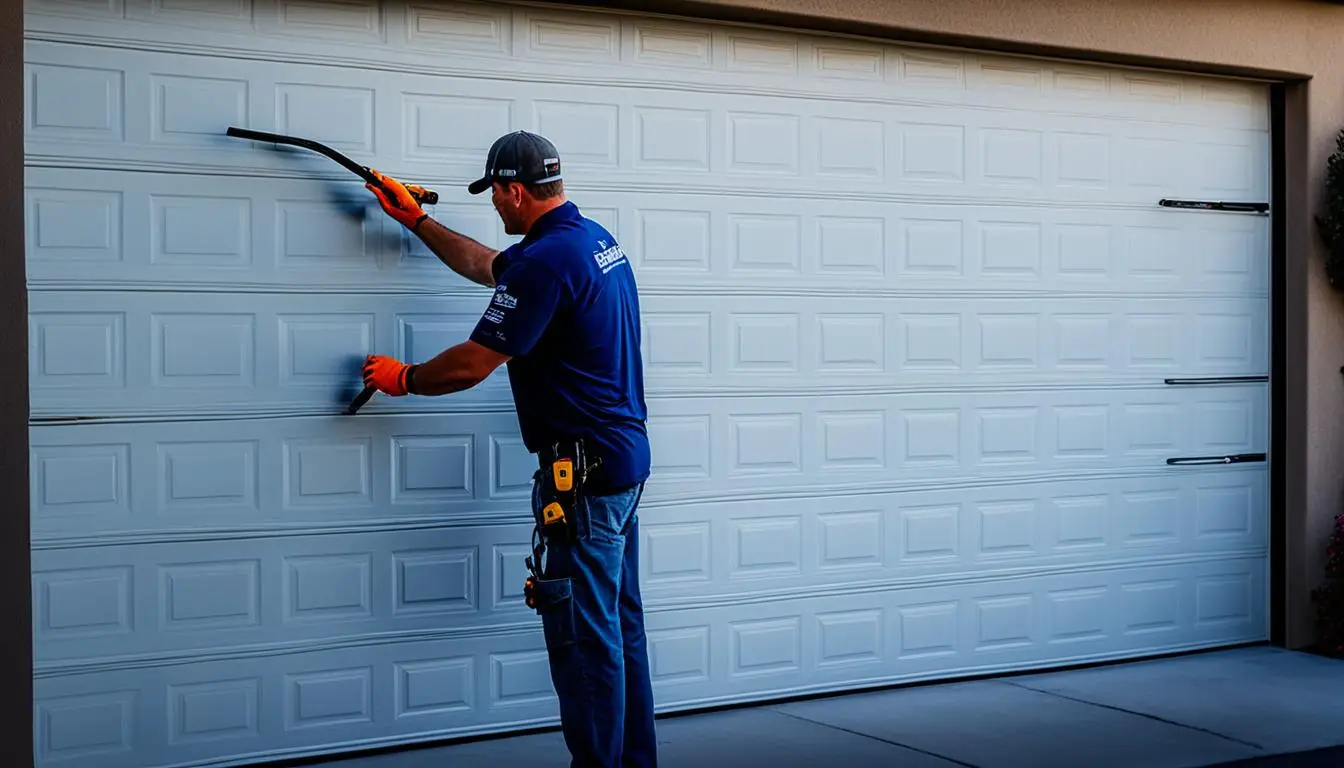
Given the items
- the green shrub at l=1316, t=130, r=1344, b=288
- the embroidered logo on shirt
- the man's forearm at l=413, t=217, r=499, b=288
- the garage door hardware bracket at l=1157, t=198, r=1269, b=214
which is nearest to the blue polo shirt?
the embroidered logo on shirt

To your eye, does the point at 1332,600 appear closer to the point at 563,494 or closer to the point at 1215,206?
the point at 1215,206

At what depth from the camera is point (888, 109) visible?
23.2ft

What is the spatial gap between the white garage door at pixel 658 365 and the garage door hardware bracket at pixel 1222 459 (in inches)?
1.6

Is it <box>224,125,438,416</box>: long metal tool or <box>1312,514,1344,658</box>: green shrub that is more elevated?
<box>224,125,438,416</box>: long metal tool

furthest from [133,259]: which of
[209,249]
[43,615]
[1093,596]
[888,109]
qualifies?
[1093,596]

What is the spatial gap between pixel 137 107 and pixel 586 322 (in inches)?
67.3

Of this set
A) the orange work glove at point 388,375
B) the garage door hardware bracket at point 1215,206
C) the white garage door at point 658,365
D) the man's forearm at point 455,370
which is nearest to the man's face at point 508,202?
the man's forearm at point 455,370

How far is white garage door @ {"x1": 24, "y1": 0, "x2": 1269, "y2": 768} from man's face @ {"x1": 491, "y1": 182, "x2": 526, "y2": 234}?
0.72 m

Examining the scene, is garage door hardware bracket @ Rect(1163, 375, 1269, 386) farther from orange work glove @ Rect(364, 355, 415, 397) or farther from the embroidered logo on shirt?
orange work glove @ Rect(364, 355, 415, 397)

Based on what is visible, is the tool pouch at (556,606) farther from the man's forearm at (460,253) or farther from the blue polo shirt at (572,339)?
the man's forearm at (460,253)

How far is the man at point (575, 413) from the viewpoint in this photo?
5.06m

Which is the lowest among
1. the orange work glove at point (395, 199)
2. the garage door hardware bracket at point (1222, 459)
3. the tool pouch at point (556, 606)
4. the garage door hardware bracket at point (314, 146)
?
the tool pouch at point (556, 606)

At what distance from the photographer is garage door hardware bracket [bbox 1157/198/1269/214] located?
7816mm

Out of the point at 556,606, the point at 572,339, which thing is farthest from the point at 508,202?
the point at 556,606
